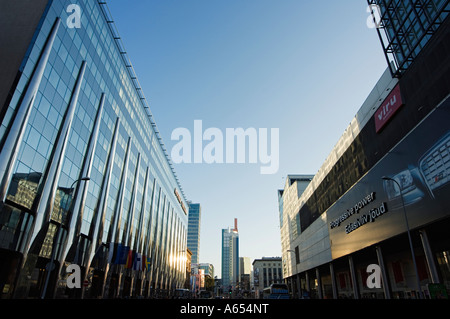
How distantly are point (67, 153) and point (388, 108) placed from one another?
127 ft

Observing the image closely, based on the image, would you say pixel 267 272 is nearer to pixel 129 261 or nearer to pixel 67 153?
pixel 129 261

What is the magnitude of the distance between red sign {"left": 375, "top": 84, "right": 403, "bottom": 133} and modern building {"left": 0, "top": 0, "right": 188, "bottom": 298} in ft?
116

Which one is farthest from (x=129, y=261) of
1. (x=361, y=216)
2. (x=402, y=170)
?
(x=402, y=170)

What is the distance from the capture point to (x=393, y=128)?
1288 inches

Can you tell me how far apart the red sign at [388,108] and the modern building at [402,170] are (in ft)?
0.37

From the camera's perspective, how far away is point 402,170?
31.0 meters

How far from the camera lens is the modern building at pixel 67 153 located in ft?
89.5

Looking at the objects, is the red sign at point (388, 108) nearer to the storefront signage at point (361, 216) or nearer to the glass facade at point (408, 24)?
the glass facade at point (408, 24)

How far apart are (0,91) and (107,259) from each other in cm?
3084

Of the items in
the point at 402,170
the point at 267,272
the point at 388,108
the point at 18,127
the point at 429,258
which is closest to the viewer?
the point at 18,127

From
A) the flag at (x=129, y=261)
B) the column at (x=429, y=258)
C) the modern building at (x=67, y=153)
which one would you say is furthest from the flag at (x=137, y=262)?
the column at (x=429, y=258)

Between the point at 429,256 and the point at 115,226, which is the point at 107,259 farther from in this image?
the point at 429,256

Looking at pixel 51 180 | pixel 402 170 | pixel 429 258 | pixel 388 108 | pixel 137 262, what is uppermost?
pixel 388 108
